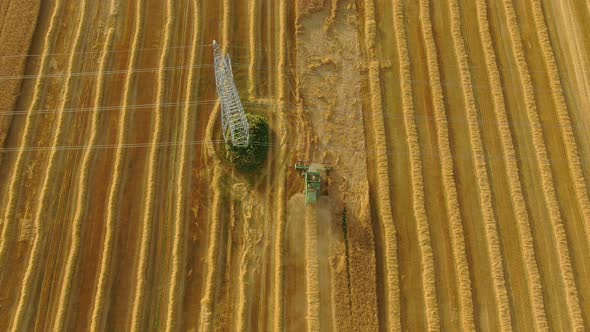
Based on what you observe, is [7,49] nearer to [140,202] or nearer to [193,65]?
[193,65]

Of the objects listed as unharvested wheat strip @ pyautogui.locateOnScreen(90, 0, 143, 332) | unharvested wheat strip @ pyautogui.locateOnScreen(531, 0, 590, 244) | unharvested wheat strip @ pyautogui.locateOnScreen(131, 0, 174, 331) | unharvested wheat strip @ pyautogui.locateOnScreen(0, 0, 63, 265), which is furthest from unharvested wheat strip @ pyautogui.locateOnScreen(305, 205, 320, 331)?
unharvested wheat strip @ pyautogui.locateOnScreen(0, 0, 63, 265)

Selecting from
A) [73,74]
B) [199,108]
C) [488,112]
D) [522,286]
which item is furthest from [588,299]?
[73,74]

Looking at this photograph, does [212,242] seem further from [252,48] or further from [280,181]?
[252,48]

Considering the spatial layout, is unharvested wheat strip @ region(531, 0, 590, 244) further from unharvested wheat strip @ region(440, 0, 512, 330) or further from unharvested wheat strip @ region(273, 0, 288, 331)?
unharvested wheat strip @ region(273, 0, 288, 331)

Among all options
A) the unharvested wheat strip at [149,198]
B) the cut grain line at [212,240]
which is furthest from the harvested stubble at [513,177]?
the unharvested wheat strip at [149,198]

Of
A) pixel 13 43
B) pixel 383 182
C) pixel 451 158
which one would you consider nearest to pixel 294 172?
pixel 383 182

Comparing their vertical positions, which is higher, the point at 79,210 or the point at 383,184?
the point at 383,184

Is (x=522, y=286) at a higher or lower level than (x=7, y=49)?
lower
